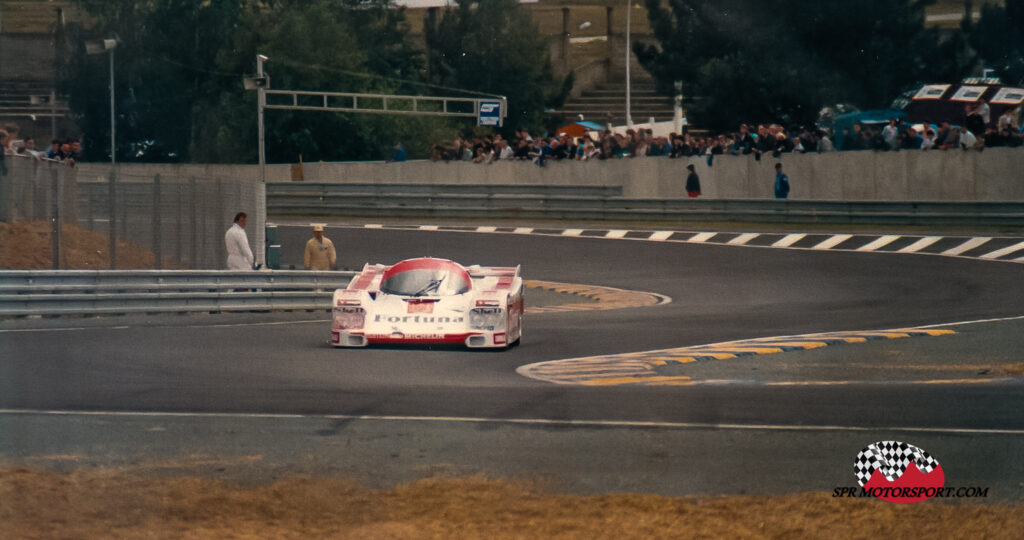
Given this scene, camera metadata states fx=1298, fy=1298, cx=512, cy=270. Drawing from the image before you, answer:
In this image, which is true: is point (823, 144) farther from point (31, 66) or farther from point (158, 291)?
point (31, 66)

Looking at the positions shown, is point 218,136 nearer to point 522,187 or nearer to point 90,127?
point 90,127

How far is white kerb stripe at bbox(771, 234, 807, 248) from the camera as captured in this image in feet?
99.7

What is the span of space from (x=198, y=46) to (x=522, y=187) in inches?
663

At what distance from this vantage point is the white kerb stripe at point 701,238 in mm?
31189

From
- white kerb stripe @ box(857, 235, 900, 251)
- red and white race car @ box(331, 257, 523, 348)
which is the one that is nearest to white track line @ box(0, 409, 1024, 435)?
red and white race car @ box(331, 257, 523, 348)

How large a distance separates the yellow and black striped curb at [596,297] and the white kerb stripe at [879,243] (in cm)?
694

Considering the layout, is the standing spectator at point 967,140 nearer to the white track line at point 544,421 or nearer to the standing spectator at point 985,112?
the standing spectator at point 985,112

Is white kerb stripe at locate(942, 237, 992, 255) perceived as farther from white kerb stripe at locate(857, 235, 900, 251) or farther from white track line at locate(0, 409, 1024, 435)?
white track line at locate(0, 409, 1024, 435)

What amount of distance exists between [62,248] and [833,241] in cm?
1762

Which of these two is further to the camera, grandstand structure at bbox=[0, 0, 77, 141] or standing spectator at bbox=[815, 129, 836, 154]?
standing spectator at bbox=[815, 129, 836, 154]

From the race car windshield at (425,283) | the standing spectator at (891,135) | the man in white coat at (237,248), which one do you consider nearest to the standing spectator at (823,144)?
the standing spectator at (891,135)

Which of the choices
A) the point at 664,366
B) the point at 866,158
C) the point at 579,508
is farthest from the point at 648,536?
the point at 866,158

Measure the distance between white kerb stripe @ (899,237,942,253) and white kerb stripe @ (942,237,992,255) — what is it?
0.65 meters

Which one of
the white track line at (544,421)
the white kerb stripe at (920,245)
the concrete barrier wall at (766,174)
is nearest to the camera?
the white track line at (544,421)
